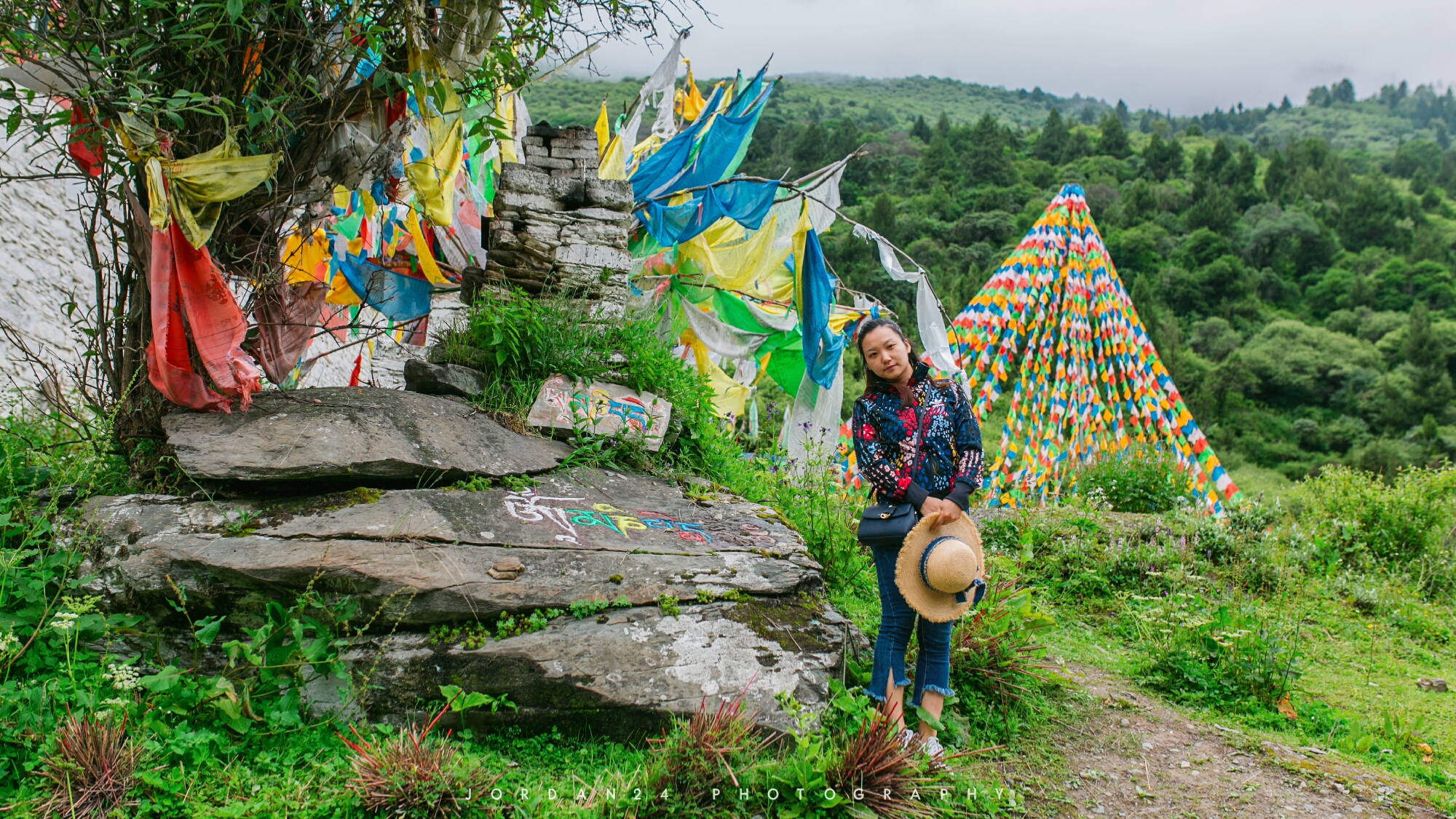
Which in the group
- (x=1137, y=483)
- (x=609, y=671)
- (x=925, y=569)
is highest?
(x=925, y=569)

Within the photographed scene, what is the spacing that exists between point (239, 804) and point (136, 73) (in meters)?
2.48

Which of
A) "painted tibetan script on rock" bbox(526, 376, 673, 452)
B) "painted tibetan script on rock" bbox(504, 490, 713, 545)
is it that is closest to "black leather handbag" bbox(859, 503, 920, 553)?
"painted tibetan script on rock" bbox(504, 490, 713, 545)

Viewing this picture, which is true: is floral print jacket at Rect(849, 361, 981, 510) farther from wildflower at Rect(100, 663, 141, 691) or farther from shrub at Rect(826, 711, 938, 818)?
wildflower at Rect(100, 663, 141, 691)

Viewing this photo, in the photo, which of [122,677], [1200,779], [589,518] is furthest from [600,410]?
[1200,779]

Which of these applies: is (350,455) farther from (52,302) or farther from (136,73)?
(52,302)

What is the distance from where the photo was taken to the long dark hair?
2.88m

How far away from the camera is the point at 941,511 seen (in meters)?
2.70

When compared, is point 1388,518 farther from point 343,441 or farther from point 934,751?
point 343,441

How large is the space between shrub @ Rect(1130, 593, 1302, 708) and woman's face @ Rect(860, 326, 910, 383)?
7.14 ft

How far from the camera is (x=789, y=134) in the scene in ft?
157

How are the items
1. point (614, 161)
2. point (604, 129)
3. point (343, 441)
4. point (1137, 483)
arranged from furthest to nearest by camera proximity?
point (1137, 483), point (604, 129), point (614, 161), point (343, 441)

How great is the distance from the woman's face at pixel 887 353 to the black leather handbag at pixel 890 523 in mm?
173

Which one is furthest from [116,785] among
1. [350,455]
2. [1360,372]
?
[1360,372]

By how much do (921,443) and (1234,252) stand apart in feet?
158
